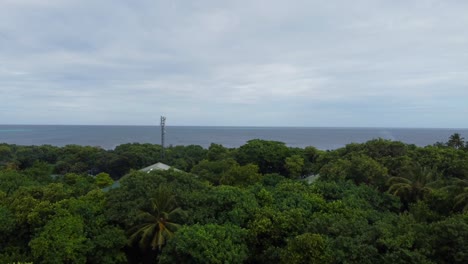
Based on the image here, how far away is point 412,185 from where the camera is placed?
22.6 metres

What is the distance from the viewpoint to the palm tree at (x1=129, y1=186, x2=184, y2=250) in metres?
16.8

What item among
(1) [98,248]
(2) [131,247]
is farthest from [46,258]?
(2) [131,247]

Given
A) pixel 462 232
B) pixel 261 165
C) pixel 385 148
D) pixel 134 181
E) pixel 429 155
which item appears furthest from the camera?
pixel 261 165

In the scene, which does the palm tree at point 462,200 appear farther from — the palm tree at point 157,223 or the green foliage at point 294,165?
the green foliage at point 294,165

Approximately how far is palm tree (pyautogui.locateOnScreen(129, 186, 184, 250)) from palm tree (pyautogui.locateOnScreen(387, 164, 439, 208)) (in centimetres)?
1355

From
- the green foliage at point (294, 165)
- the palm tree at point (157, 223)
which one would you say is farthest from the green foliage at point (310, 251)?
the green foliage at point (294, 165)

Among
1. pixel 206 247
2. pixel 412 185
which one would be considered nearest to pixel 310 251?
pixel 206 247

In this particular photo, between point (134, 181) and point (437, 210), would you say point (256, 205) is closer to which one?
point (134, 181)

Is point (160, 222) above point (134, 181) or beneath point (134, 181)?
beneath

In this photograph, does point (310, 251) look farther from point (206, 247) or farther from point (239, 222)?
point (239, 222)

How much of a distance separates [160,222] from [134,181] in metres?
3.32

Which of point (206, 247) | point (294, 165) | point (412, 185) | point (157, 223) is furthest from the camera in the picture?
point (294, 165)

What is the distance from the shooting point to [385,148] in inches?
1296

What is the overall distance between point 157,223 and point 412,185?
15.6 m
